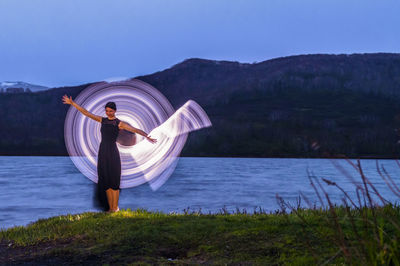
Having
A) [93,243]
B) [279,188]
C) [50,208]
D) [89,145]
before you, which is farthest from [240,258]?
[279,188]

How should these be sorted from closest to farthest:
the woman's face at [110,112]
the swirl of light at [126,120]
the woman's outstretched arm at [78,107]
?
1. the woman's outstretched arm at [78,107]
2. the woman's face at [110,112]
3. the swirl of light at [126,120]

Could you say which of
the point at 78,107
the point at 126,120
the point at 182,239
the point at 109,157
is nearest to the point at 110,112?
the point at 78,107

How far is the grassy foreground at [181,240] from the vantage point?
347 inches

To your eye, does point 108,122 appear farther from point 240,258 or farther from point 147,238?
point 240,258

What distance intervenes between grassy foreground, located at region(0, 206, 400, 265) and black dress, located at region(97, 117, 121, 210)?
1407 mm

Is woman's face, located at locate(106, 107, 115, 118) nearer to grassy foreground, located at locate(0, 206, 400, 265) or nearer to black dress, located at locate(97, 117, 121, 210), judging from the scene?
black dress, located at locate(97, 117, 121, 210)

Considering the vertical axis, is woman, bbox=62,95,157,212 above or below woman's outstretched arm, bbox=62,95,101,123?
below

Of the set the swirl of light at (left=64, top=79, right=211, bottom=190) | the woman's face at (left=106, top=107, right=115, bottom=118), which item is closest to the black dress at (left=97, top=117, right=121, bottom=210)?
the woman's face at (left=106, top=107, right=115, bottom=118)

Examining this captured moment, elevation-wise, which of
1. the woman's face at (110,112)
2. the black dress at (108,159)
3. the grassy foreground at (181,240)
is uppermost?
the woman's face at (110,112)

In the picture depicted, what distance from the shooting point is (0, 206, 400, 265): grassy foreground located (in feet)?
28.9

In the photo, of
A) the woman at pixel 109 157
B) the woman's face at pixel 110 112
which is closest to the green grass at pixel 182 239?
the woman at pixel 109 157

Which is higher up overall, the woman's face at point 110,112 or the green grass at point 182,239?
the woman's face at point 110,112

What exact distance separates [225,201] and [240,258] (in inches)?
2623

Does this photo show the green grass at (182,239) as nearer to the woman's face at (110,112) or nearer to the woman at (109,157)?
the woman at (109,157)
